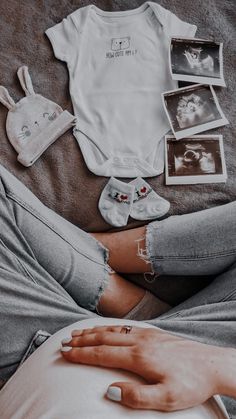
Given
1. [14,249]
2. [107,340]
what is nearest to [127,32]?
[14,249]

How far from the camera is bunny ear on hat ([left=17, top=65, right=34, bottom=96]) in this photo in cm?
159

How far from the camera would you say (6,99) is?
159 centimetres

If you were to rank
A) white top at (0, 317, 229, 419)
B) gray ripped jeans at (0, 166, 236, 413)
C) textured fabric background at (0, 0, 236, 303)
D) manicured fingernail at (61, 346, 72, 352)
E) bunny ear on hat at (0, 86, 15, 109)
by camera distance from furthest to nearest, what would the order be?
bunny ear on hat at (0, 86, 15, 109) → textured fabric background at (0, 0, 236, 303) → gray ripped jeans at (0, 166, 236, 413) → manicured fingernail at (61, 346, 72, 352) → white top at (0, 317, 229, 419)

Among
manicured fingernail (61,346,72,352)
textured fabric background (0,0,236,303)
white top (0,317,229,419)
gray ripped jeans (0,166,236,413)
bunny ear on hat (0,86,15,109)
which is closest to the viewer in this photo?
white top (0,317,229,419)

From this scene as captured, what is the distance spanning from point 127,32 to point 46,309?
3.08 ft

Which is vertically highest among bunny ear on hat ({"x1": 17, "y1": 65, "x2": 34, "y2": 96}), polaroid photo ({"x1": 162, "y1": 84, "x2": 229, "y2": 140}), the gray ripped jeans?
bunny ear on hat ({"x1": 17, "y1": 65, "x2": 34, "y2": 96})

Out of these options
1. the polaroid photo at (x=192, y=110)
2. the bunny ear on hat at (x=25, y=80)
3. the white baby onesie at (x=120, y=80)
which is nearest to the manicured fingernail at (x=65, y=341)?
the white baby onesie at (x=120, y=80)

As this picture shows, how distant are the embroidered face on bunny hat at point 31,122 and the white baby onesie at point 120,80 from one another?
6 centimetres

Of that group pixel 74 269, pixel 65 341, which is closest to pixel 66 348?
pixel 65 341

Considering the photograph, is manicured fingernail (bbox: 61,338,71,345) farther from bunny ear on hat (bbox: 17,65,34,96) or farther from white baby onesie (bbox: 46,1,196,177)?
bunny ear on hat (bbox: 17,65,34,96)

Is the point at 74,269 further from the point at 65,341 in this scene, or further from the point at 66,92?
the point at 66,92

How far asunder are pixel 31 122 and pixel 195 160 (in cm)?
47

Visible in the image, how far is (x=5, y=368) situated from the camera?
1.12 meters

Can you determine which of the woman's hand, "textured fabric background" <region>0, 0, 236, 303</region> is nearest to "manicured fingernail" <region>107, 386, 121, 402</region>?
the woman's hand
